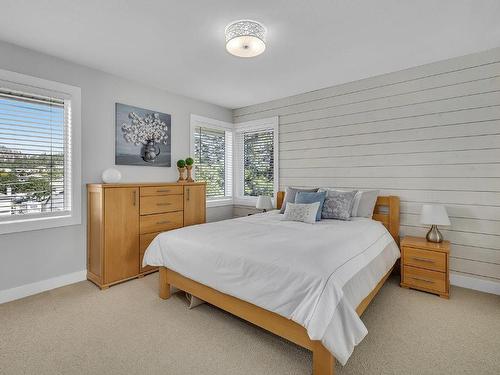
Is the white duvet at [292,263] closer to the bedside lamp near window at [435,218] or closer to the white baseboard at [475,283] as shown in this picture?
the bedside lamp near window at [435,218]

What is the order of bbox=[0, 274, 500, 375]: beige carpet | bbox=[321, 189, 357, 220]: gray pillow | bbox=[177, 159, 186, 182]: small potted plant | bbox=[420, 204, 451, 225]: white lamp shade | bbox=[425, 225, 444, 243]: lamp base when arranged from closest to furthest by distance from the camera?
bbox=[0, 274, 500, 375]: beige carpet → bbox=[420, 204, 451, 225]: white lamp shade → bbox=[425, 225, 444, 243]: lamp base → bbox=[321, 189, 357, 220]: gray pillow → bbox=[177, 159, 186, 182]: small potted plant

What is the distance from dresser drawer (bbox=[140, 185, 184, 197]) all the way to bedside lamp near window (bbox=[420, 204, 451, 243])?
293cm

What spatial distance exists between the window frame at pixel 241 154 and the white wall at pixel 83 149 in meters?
1.34

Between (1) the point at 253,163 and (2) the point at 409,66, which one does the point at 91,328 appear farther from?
(2) the point at 409,66

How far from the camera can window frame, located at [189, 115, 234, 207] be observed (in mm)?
4414

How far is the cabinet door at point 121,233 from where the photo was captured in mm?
2969

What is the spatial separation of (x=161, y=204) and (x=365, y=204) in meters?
2.58

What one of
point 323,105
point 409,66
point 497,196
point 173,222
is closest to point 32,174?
point 173,222

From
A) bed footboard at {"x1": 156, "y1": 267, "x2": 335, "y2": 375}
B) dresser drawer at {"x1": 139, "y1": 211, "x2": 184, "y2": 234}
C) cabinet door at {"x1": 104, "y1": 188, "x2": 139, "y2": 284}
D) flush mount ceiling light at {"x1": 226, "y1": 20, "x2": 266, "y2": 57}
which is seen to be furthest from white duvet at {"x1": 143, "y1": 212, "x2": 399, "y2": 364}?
flush mount ceiling light at {"x1": 226, "y1": 20, "x2": 266, "y2": 57}

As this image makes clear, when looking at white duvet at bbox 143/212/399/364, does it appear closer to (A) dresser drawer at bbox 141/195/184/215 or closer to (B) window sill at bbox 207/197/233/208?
(A) dresser drawer at bbox 141/195/184/215

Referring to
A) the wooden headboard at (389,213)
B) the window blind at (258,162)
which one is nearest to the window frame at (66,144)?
the window blind at (258,162)

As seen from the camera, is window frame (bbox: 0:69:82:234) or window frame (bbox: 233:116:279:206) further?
window frame (bbox: 233:116:279:206)

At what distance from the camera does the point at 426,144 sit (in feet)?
10.3

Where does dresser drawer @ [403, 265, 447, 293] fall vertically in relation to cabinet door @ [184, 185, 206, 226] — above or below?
below
